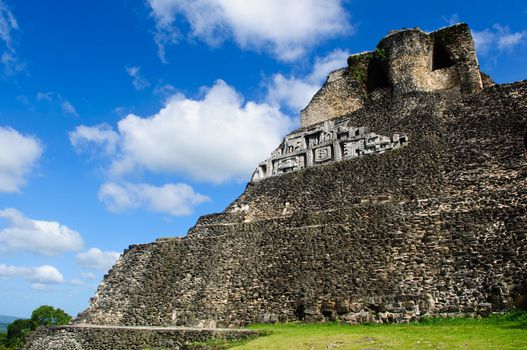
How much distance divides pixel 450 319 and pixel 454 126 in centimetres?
773

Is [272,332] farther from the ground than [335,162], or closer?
closer

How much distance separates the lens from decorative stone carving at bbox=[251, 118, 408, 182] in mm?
15430

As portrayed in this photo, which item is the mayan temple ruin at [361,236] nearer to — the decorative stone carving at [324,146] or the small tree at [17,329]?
the decorative stone carving at [324,146]

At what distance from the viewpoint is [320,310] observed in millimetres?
10422

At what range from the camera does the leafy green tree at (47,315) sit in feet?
133

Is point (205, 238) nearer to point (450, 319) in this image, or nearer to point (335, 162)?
point (335, 162)

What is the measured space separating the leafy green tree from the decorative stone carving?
3249cm

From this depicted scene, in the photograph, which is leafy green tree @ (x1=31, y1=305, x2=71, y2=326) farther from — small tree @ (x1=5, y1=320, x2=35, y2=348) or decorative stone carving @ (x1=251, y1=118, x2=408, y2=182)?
decorative stone carving @ (x1=251, y1=118, x2=408, y2=182)

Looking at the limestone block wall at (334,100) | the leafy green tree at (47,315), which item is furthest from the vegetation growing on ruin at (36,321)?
the limestone block wall at (334,100)

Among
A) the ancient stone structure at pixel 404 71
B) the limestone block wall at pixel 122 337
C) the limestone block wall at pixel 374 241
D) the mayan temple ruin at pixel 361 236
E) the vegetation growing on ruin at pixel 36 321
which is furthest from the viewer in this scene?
the vegetation growing on ruin at pixel 36 321

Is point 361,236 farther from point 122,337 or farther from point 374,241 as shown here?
point 122,337

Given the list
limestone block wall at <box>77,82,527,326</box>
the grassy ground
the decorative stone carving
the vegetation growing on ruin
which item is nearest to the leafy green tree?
the vegetation growing on ruin

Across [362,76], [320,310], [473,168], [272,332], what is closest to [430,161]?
[473,168]

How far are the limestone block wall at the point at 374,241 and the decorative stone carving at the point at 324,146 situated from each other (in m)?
0.52
